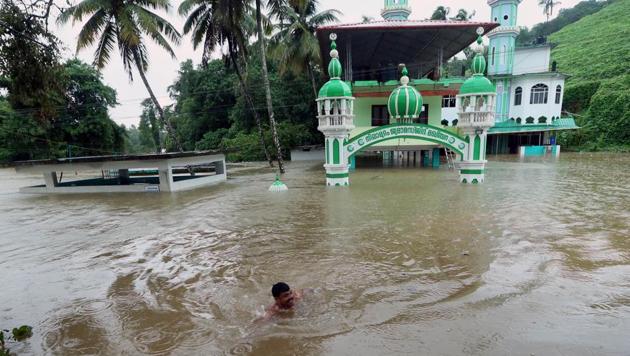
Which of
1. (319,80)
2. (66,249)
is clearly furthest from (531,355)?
(319,80)

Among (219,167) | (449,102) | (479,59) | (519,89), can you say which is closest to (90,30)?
(219,167)

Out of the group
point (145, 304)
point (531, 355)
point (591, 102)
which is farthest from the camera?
point (591, 102)

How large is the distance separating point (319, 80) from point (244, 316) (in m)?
31.7

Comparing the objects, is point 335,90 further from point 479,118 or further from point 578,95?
point 578,95

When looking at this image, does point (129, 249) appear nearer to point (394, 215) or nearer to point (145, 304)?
point (145, 304)

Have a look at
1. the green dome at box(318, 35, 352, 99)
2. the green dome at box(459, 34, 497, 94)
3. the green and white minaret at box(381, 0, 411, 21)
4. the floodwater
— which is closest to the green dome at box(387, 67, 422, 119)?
the green dome at box(459, 34, 497, 94)

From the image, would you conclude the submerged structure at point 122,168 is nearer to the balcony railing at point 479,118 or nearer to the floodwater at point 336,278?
the floodwater at point 336,278

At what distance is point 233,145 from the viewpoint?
3416 cm

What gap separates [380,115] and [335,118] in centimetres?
945

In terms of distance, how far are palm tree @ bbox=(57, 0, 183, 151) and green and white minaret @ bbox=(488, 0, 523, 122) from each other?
29.0 metres

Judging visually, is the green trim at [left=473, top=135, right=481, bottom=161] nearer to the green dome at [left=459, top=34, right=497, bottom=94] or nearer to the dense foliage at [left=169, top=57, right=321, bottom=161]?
the green dome at [left=459, top=34, right=497, bottom=94]

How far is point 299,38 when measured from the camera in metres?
24.1

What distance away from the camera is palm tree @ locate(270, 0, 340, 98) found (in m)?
22.8

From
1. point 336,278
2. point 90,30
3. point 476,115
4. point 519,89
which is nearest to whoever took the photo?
point 336,278
